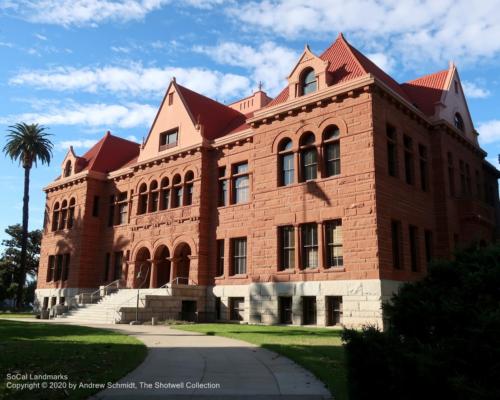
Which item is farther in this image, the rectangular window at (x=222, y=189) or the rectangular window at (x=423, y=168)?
the rectangular window at (x=222, y=189)

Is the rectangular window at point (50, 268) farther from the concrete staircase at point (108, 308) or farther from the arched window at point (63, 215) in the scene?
the concrete staircase at point (108, 308)

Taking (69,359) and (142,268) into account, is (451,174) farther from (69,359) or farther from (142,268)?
(69,359)

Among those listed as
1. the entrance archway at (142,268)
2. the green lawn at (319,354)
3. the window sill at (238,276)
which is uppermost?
the entrance archway at (142,268)

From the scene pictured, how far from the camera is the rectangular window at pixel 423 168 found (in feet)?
80.7

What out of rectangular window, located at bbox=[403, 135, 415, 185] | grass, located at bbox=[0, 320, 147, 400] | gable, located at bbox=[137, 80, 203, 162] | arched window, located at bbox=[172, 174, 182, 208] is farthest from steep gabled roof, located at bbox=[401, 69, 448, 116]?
grass, located at bbox=[0, 320, 147, 400]

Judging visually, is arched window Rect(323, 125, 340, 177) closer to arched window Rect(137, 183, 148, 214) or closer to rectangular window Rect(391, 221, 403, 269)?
rectangular window Rect(391, 221, 403, 269)

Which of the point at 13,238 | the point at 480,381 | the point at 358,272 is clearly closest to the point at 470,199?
the point at 358,272

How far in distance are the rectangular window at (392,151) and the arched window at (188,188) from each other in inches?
495

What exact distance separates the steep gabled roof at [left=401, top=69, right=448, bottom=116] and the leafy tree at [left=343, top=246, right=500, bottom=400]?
22804mm

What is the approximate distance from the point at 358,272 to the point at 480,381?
52.6ft

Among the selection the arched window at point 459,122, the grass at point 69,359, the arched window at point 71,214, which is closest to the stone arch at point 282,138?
the arched window at point 459,122

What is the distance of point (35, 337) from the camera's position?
1512cm

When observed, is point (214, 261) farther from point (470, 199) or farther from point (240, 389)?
point (240, 389)

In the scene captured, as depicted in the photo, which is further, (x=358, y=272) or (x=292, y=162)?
(x=292, y=162)
